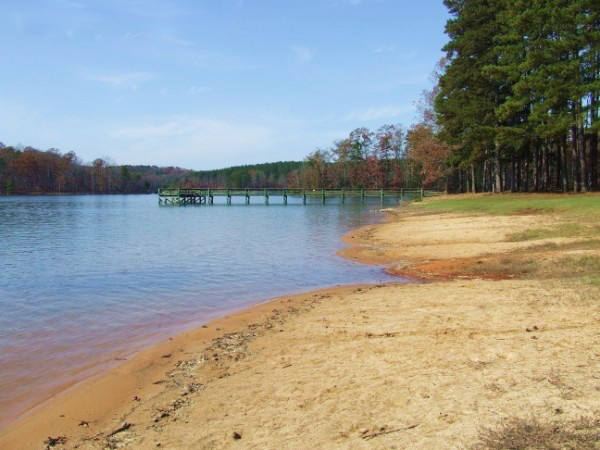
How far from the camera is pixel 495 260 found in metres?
13.3

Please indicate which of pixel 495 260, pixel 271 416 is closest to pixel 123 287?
pixel 271 416

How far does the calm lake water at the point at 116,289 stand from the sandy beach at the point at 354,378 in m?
0.83

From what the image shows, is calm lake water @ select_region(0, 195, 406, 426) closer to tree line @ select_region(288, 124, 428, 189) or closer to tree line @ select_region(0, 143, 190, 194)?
tree line @ select_region(288, 124, 428, 189)

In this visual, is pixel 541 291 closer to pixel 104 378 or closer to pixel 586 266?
pixel 586 266

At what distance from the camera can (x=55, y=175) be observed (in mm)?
141500

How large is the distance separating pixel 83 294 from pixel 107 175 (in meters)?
163

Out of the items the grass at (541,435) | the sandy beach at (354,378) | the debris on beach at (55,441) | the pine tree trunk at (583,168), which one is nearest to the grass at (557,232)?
the sandy beach at (354,378)

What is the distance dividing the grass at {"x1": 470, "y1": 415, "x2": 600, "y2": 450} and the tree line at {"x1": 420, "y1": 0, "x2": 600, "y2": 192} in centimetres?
2745

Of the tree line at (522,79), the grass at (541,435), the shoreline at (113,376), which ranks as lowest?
the shoreline at (113,376)

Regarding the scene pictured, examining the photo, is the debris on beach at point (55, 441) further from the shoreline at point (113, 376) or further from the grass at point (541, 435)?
the grass at point (541, 435)

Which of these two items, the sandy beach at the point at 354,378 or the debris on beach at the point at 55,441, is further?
the debris on beach at the point at 55,441

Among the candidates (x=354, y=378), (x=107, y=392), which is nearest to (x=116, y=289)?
(x=107, y=392)

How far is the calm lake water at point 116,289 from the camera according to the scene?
7.09 meters

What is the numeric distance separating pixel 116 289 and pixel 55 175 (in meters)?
147
